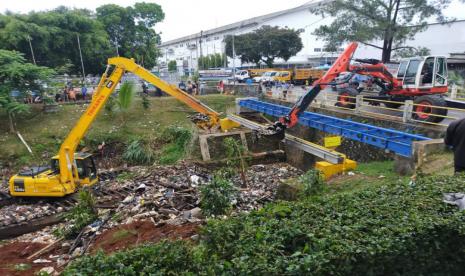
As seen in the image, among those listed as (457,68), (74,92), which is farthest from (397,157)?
(457,68)

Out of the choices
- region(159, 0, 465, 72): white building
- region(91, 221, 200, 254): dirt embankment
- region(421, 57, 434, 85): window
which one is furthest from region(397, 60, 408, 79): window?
region(159, 0, 465, 72): white building

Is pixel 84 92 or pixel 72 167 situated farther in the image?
pixel 84 92

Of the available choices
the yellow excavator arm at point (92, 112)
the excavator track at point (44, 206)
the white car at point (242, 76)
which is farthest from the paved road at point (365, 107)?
the white car at point (242, 76)

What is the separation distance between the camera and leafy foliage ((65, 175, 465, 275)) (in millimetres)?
3240

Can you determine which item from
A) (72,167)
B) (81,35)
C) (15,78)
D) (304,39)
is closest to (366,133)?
(72,167)

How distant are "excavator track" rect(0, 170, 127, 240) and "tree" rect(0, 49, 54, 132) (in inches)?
229

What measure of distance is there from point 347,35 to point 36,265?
72.4ft

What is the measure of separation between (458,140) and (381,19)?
19.0 m

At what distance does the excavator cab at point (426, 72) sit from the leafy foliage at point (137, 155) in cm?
1085

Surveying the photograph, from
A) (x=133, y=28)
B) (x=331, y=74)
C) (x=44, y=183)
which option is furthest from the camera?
(x=133, y=28)

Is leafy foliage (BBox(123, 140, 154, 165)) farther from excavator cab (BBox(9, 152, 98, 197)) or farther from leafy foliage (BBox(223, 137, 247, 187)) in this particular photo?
excavator cab (BBox(9, 152, 98, 197))

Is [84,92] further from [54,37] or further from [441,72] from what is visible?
[441,72]

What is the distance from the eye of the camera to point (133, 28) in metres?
32.5

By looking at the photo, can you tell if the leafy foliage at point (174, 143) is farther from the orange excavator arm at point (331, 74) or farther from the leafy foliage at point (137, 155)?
the orange excavator arm at point (331, 74)
